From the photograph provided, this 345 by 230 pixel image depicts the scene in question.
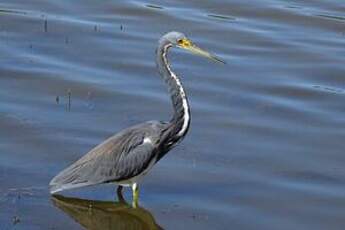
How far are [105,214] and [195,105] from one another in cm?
311

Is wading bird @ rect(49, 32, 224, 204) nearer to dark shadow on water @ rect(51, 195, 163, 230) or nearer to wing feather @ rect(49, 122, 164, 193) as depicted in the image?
wing feather @ rect(49, 122, 164, 193)

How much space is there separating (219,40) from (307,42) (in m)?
1.30

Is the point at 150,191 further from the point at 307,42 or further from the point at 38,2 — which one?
the point at 38,2

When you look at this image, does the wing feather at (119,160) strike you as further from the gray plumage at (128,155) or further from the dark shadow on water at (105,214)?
the dark shadow on water at (105,214)

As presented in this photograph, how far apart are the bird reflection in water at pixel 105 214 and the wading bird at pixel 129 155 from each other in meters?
0.14

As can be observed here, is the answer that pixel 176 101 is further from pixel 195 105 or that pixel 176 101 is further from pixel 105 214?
pixel 195 105

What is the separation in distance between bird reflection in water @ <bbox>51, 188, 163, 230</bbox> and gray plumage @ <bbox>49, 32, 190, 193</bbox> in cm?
23

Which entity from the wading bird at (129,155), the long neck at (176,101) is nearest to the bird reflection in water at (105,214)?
the wading bird at (129,155)

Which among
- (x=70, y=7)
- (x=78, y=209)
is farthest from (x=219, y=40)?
(x=78, y=209)

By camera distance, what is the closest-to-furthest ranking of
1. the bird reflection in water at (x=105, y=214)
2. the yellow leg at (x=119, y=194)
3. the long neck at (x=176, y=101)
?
the bird reflection in water at (x=105, y=214) → the long neck at (x=176, y=101) → the yellow leg at (x=119, y=194)

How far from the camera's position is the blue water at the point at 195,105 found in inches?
380

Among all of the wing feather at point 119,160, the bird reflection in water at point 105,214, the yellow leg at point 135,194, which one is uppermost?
the wing feather at point 119,160

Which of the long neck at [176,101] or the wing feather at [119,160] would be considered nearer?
the wing feather at [119,160]

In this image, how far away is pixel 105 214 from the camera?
9.52m
